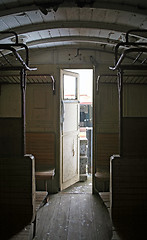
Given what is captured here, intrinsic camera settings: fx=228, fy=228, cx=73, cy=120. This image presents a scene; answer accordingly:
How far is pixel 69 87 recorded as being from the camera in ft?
14.4

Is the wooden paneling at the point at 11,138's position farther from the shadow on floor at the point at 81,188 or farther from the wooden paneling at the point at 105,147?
the shadow on floor at the point at 81,188

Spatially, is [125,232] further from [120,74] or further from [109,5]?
[109,5]

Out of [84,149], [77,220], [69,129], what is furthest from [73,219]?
[84,149]

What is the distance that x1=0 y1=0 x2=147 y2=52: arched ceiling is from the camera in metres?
2.23

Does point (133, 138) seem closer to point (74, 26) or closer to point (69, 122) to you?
point (74, 26)

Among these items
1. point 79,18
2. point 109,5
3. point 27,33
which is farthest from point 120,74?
point 27,33

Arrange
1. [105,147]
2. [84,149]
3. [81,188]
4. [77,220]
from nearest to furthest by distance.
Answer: [77,220] < [105,147] < [81,188] < [84,149]

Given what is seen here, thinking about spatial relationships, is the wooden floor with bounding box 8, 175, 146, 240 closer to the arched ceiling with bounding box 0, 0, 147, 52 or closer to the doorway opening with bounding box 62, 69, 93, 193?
the doorway opening with bounding box 62, 69, 93, 193

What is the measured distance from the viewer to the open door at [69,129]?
13.6ft

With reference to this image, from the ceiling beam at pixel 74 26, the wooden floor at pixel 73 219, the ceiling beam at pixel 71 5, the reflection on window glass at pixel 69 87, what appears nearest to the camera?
the ceiling beam at pixel 71 5

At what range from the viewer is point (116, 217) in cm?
224

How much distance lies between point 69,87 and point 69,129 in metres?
0.81

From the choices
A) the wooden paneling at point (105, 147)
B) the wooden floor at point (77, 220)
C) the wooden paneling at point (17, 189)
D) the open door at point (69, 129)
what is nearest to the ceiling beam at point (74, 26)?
the open door at point (69, 129)

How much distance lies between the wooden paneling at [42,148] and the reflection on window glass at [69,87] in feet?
2.79
